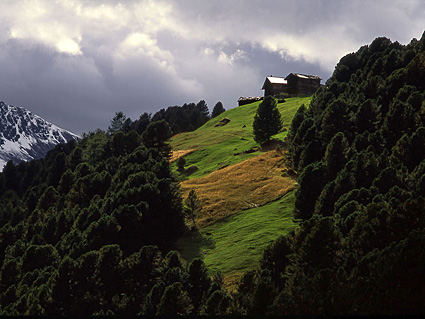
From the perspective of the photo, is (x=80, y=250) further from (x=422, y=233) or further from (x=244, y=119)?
(x=244, y=119)

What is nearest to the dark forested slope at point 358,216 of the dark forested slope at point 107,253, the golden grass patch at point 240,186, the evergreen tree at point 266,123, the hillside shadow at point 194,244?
the golden grass patch at point 240,186

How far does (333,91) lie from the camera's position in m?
122

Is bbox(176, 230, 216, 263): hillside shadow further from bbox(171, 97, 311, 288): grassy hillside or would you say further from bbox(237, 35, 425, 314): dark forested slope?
bbox(237, 35, 425, 314): dark forested slope

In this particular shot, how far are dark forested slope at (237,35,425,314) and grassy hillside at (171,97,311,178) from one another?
94.1ft

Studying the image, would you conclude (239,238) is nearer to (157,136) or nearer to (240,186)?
(240,186)

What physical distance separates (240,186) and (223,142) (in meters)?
58.9

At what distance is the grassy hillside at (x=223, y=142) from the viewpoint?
120650 mm

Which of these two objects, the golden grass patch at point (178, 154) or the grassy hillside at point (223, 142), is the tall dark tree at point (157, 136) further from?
the golden grass patch at point (178, 154)

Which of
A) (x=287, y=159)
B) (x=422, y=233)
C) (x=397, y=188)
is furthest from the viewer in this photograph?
(x=287, y=159)

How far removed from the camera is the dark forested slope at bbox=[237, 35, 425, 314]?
30.3m

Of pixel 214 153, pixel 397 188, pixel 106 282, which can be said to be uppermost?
pixel 214 153

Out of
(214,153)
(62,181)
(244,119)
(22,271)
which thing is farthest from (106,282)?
(244,119)

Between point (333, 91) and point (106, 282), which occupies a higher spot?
point (333, 91)

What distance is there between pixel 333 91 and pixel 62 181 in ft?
269
